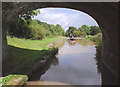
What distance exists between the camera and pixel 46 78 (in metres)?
5.83

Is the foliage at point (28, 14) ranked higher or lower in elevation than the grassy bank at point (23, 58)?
higher

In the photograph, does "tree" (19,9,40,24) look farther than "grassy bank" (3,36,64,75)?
Yes

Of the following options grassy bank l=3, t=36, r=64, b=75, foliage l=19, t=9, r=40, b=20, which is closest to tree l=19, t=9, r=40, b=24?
foliage l=19, t=9, r=40, b=20

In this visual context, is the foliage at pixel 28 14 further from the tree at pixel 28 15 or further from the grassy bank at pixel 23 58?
the grassy bank at pixel 23 58

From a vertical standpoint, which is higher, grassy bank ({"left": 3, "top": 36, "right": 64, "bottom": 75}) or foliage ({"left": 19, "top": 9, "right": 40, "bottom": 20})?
foliage ({"left": 19, "top": 9, "right": 40, "bottom": 20})

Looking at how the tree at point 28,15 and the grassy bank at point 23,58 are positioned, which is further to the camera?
the tree at point 28,15

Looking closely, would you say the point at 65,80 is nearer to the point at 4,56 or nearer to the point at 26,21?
the point at 4,56

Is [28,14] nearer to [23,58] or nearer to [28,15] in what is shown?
[28,15]

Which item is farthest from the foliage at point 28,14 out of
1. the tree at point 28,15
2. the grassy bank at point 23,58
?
the grassy bank at point 23,58

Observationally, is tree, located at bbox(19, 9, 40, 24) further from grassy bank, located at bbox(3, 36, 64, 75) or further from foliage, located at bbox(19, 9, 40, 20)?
grassy bank, located at bbox(3, 36, 64, 75)

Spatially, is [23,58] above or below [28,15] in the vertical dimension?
below

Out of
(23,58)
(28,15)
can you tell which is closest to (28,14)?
(28,15)

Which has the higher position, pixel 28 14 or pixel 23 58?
pixel 28 14

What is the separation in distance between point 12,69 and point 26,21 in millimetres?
6545
